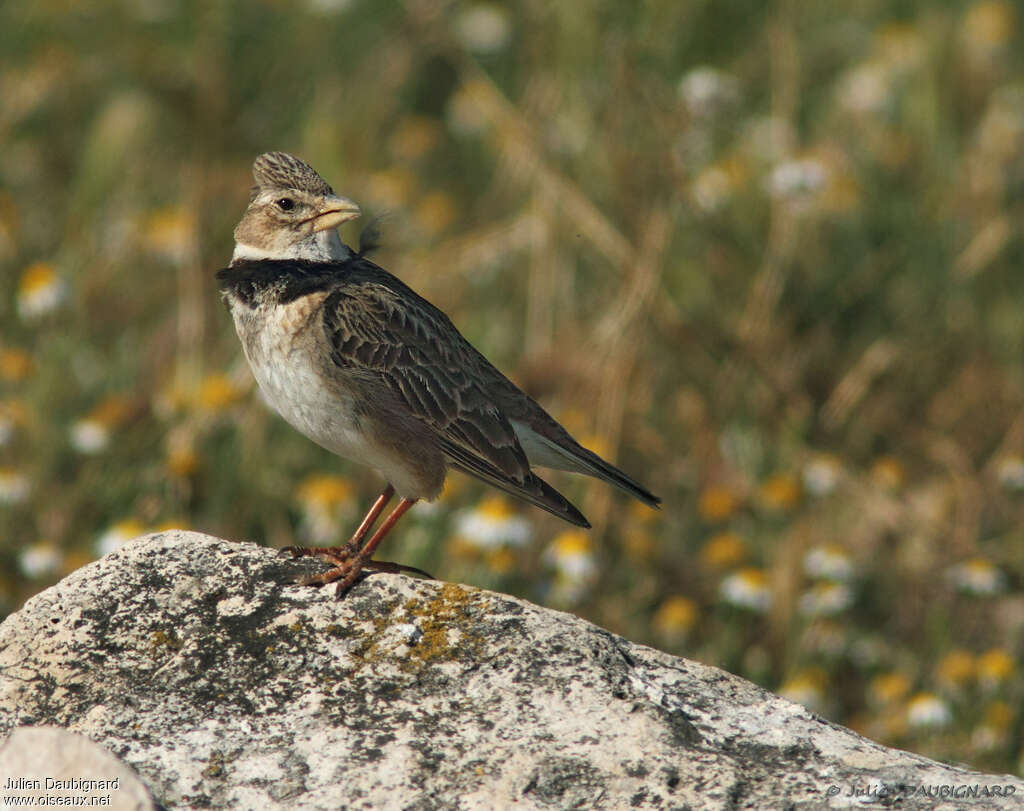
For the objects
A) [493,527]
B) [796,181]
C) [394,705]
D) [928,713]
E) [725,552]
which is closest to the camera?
[394,705]

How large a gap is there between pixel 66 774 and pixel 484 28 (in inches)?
388

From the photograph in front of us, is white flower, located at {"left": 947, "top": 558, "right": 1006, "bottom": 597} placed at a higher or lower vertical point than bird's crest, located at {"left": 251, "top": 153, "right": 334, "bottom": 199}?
higher

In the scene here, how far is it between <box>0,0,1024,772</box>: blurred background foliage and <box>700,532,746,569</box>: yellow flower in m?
0.02

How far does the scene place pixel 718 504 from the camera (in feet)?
25.1

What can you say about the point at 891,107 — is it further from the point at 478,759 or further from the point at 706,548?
the point at 478,759

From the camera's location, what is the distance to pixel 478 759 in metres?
3.68

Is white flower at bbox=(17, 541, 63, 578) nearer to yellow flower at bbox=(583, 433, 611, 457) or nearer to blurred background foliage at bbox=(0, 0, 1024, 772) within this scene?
blurred background foliage at bbox=(0, 0, 1024, 772)

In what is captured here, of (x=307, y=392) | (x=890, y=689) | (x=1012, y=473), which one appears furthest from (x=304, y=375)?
(x=1012, y=473)

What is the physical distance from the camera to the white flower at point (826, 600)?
274 inches

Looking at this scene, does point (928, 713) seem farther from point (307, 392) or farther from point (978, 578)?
point (307, 392)

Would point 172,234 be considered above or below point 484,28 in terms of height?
below

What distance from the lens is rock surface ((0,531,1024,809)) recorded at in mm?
3582

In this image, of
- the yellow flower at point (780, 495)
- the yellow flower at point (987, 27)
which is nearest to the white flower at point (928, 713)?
the yellow flower at point (780, 495)

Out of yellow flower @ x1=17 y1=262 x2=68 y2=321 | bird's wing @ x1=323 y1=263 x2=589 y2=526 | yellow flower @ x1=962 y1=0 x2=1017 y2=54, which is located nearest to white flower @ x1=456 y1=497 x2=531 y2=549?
bird's wing @ x1=323 y1=263 x2=589 y2=526
